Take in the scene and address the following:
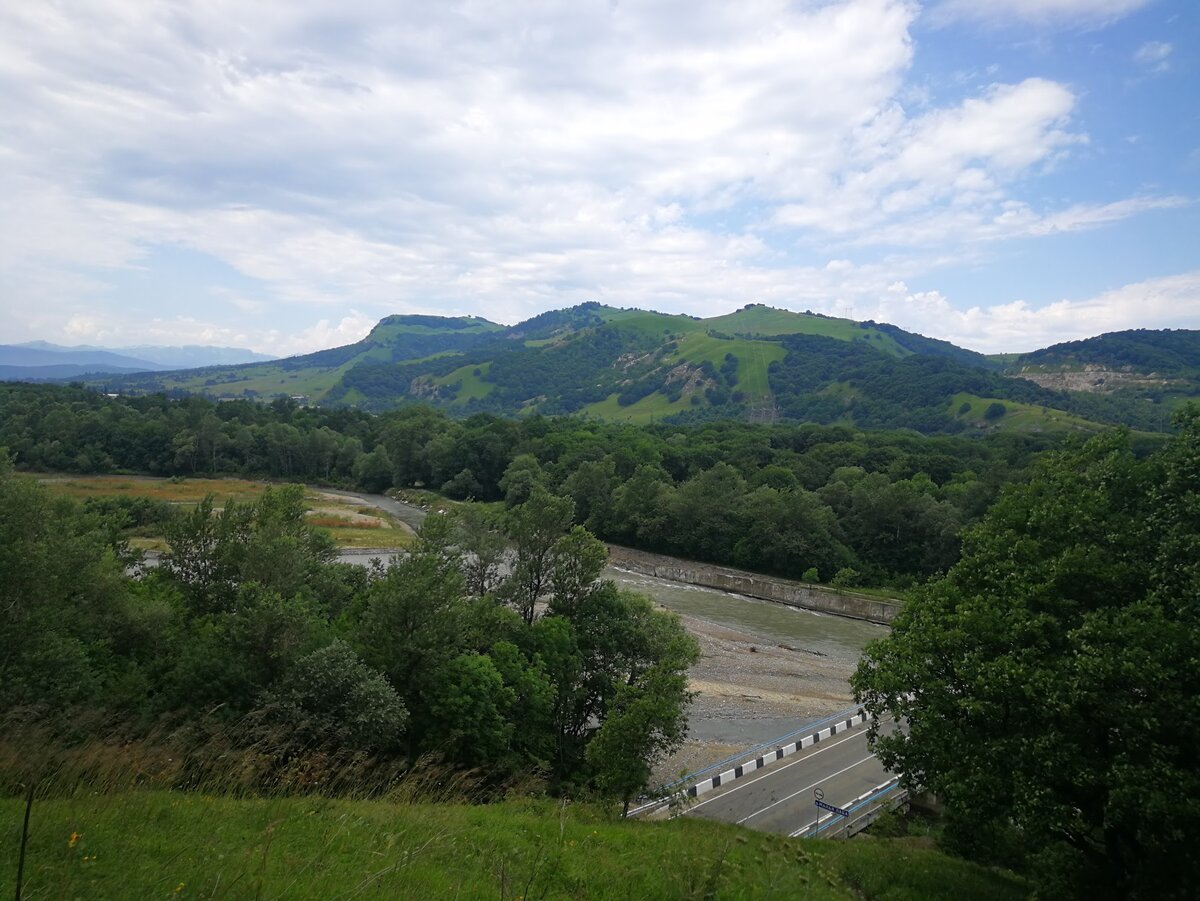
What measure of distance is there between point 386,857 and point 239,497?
8910 cm

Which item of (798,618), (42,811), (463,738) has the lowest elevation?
(798,618)

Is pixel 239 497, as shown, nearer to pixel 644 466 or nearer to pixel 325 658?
pixel 644 466

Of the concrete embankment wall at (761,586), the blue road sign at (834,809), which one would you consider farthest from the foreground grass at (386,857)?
the concrete embankment wall at (761,586)

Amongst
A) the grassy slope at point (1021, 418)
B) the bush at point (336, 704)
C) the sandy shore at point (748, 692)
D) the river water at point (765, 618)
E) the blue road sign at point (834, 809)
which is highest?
the grassy slope at point (1021, 418)

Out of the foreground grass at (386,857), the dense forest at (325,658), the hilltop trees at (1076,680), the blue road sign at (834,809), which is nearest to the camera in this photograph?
the foreground grass at (386,857)

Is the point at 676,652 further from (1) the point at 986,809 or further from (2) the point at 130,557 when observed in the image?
(2) the point at 130,557

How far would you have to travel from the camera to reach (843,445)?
97938mm

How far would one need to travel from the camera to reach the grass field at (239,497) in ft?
222

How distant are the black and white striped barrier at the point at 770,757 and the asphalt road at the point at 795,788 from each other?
200mm

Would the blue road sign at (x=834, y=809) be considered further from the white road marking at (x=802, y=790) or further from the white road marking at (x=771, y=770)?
the white road marking at (x=771, y=770)

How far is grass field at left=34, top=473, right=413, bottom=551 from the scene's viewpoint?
67.8 metres

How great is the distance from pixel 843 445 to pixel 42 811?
10000 centimetres

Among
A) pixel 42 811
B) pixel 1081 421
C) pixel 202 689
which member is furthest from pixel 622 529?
pixel 1081 421

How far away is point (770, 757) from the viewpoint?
2738 centimetres
